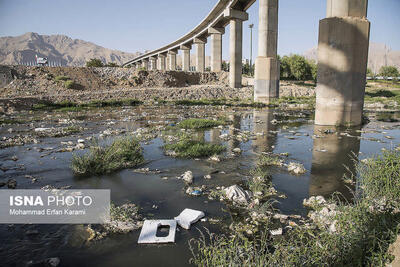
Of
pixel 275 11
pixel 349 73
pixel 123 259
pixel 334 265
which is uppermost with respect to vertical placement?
pixel 275 11

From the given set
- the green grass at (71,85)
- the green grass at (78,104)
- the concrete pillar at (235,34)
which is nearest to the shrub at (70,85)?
the green grass at (71,85)

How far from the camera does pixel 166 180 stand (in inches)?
186

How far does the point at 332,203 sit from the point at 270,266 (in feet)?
6.97

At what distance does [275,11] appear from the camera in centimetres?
1900

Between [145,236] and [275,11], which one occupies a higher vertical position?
[275,11]

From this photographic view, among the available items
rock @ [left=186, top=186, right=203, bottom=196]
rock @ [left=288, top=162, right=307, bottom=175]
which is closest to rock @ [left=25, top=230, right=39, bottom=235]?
rock @ [left=186, top=186, right=203, bottom=196]

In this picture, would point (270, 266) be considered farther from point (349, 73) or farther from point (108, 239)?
point (349, 73)

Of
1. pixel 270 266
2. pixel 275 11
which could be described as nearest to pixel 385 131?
pixel 270 266

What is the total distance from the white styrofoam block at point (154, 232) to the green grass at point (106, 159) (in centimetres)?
228

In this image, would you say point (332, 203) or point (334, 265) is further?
point (332, 203)

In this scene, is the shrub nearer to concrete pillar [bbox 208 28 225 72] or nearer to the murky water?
the murky water

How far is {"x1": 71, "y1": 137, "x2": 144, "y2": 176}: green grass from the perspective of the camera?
4977 millimetres

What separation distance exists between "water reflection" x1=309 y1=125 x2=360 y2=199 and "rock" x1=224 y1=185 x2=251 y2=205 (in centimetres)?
107

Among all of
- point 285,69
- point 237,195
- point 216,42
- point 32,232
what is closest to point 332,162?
point 237,195
